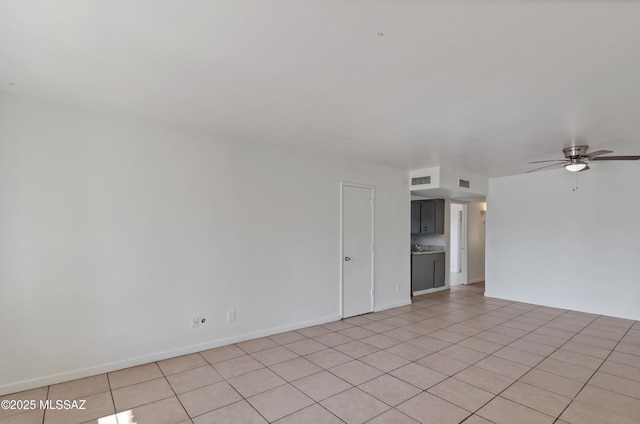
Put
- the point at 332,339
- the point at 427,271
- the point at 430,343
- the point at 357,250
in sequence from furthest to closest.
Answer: the point at 427,271 → the point at 357,250 → the point at 332,339 → the point at 430,343

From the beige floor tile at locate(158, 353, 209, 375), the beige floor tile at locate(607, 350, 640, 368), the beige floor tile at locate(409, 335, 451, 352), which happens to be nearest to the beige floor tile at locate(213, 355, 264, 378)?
the beige floor tile at locate(158, 353, 209, 375)

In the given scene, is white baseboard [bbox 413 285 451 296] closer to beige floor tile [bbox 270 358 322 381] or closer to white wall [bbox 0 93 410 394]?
white wall [bbox 0 93 410 394]

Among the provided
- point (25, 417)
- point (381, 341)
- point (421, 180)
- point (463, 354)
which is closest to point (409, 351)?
point (381, 341)

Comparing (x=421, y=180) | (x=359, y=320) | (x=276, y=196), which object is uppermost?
(x=421, y=180)

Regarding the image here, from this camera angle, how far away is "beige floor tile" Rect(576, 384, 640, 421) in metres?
2.46

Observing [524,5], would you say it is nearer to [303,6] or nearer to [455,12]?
[455,12]

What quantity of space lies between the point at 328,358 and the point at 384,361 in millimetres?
598

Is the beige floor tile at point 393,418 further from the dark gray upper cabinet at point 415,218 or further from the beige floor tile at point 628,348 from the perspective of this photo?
the dark gray upper cabinet at point 415,218

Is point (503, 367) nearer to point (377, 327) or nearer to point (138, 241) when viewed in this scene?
point (377, 327)

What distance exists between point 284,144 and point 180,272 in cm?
201

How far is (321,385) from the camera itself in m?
2.85

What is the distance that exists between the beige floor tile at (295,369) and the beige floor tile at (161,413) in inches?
36.6

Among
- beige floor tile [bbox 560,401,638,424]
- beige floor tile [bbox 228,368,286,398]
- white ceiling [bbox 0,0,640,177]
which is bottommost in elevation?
beige floor tile [bbox 228,368,286,398]

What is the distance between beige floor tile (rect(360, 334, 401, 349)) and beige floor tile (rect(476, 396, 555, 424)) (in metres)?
1.39
